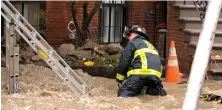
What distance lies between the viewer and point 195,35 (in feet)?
32.0

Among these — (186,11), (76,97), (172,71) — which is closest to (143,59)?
(76,97)

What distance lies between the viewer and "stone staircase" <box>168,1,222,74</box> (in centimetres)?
941

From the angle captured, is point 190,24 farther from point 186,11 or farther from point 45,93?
point 45,93

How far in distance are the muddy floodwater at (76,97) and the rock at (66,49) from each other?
1817 mm

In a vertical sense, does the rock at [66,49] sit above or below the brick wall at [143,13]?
below

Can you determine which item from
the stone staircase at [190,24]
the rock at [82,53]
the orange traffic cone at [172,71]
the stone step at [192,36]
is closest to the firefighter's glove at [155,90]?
the orange traffic cone at [172,71]

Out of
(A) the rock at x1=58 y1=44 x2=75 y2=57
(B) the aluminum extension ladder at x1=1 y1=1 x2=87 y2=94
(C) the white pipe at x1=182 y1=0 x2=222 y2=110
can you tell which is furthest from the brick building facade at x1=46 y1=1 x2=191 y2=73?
(C) the white pipe at x1=182 y1=0 x2=222 y2=110

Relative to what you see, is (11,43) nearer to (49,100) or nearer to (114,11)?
(49,100)

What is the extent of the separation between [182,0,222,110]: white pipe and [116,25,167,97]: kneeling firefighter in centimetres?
419

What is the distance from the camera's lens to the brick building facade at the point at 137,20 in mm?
10523

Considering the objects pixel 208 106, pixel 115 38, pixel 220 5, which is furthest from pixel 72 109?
Answer: pixel 115 38

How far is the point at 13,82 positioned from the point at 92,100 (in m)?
1.21

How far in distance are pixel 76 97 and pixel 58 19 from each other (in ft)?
16.4

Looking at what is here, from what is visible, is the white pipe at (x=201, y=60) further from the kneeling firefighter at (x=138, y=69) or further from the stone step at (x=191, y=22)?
the stone step at (x=191, y=22)
